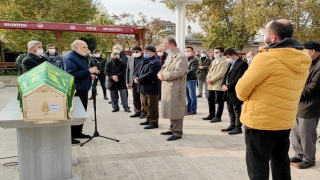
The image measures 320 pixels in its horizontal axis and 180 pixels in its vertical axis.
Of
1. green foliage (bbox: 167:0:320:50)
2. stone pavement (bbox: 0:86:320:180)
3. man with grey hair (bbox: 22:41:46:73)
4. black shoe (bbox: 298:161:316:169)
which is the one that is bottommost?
stone pavement (bbox: 0:86:320:180)

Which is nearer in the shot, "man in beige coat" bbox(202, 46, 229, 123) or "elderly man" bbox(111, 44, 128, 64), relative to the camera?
"man in beige coat" bbox(202, 46, 229, 123)

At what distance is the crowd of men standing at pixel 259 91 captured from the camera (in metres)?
2.53

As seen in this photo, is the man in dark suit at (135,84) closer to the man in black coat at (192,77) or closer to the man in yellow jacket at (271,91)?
the man in black coat at (192,77)

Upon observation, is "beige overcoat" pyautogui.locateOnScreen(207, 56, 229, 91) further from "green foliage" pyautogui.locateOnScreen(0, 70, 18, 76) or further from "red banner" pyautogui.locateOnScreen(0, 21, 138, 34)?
"green foliage" pyautogui.locateOnScreen(0, 70, 18, 76)

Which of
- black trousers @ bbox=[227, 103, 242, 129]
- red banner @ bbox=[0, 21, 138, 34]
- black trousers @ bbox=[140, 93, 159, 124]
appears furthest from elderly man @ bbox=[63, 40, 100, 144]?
red banner @ bbox=[0, 21, 138, 34]

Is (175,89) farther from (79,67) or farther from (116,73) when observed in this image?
(116,73)

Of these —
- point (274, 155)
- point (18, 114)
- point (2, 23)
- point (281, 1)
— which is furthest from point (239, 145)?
point (281, 1)

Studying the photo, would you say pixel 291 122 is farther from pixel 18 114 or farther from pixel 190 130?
pixel 190 130

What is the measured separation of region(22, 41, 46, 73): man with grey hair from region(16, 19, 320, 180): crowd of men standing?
17 mm

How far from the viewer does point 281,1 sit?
20.8m

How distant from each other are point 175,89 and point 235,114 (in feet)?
4.66

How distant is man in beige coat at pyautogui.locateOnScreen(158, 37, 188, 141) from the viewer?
5266 millimetres

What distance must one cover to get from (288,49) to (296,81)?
324 millimetres

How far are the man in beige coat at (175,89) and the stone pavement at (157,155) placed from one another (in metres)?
0.43
